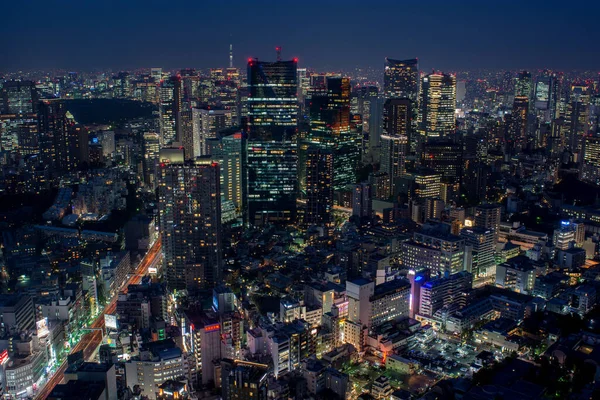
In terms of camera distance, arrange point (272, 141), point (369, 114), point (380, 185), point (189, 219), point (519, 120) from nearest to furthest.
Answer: point (189, 219) → point (272, 141) → point (380, 185) → point (519, 120) → point (369, 114)

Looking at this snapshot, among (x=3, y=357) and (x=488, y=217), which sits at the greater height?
(x=488, y=217)

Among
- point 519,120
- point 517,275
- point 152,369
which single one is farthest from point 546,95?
point 152,369

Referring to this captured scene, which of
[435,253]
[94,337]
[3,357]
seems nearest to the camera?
[3,357]

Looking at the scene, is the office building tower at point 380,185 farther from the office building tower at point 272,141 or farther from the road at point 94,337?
the road at point 94,337

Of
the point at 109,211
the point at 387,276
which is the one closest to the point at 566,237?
the point at 387,276

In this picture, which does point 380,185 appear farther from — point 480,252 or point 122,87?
point 122,87

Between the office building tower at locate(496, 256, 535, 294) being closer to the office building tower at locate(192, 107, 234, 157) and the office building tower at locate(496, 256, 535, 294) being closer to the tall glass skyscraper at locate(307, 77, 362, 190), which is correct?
the tall glass skyscraper at locate(307, 77, 362, 190)

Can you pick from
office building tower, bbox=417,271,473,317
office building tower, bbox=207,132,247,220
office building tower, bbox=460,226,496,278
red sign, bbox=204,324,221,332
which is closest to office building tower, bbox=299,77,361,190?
office building tower, bbox=207,132,247,220
